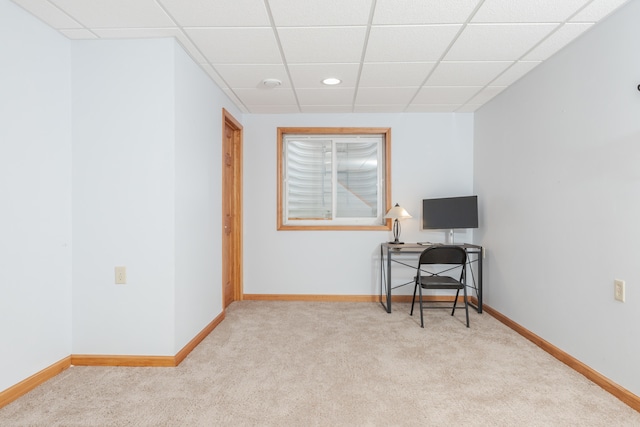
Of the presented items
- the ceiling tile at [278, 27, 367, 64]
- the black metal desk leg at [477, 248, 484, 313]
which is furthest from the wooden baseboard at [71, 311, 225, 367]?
the black metal desk leg at [477, 248, 484, 313]

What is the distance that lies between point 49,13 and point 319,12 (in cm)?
172

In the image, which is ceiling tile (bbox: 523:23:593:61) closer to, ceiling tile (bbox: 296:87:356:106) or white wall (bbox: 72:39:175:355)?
ceiling tile (bbox: 296:87:356:106)

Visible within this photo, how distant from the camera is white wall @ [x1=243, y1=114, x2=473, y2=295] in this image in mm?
4512

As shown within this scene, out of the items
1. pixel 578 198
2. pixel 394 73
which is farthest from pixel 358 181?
pixel 578 198

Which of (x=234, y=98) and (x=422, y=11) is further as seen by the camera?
(x=234, y=98)

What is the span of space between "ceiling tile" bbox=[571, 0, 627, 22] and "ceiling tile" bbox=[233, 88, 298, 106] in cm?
238

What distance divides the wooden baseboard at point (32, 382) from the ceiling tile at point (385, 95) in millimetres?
3396

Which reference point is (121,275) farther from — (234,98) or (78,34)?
(234,98)

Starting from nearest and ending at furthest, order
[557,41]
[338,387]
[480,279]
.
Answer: [338,387] < [557,41] < [480,279]

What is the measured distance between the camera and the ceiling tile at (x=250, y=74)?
3.08 meters

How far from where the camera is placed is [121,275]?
2645mm

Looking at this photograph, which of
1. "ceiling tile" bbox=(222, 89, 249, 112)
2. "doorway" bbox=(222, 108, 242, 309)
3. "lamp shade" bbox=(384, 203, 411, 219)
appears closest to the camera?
"ceiling tile" bbox=(222, 89, 249, 112)

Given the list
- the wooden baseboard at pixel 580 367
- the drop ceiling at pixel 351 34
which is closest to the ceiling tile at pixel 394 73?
the drop ceiling at pixel 351 34

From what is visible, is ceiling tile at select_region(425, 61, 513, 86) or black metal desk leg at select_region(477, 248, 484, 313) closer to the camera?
ceiling tile at select_region(425, 61, 513, 86)
